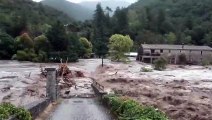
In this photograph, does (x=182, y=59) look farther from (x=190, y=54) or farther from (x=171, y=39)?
(x=171, y=39)

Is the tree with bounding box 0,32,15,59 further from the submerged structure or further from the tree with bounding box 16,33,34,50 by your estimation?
the submerged structure

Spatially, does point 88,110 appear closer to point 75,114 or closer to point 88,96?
point 75,114

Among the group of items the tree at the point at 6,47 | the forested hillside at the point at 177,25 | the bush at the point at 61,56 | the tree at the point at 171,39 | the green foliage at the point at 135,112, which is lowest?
the green foliage at the point at 135,112

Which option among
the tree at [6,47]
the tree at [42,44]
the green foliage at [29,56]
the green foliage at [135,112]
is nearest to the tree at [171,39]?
the tree at [42,44]

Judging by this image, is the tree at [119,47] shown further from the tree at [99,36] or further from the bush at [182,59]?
the tree at [99,36]

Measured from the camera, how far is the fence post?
97.2 ft

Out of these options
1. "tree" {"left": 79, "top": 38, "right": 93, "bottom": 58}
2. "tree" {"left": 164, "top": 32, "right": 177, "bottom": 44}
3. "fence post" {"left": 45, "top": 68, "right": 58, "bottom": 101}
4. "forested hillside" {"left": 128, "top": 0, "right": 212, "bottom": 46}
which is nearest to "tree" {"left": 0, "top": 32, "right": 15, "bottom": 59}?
"tree" {"left": 79, "top": 38, "right": 93, "bottom": 58}

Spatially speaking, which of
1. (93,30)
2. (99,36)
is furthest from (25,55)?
(93,30)

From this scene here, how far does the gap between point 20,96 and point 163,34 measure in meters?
120

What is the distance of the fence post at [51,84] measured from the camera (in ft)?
97.2

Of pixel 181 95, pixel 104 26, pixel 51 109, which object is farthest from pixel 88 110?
pixel 104 26

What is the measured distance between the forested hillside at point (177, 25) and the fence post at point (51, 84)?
345ft

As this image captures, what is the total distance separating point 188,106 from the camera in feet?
112

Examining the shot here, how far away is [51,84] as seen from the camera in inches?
1203
